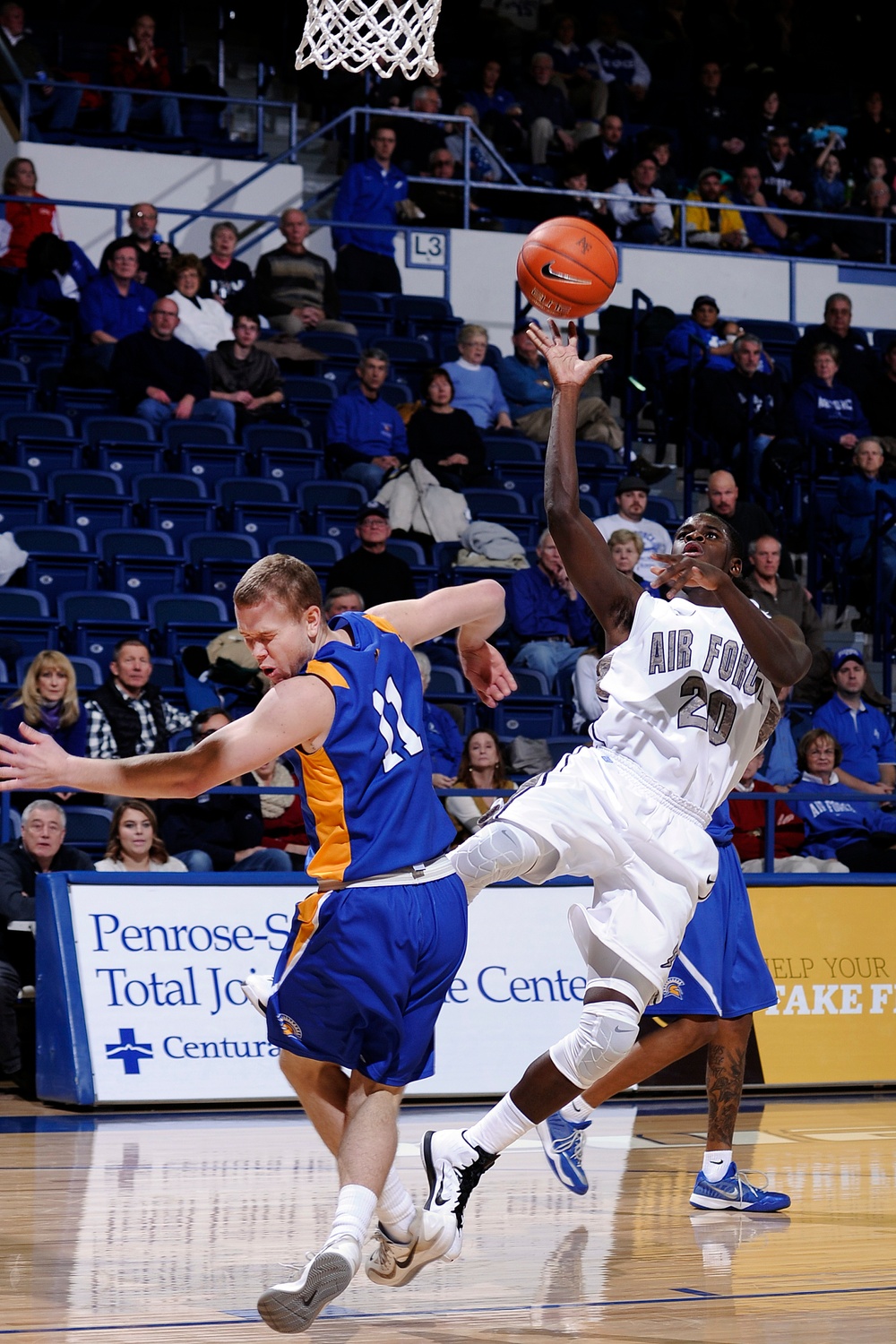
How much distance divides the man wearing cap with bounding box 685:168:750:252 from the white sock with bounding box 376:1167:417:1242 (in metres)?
13.0

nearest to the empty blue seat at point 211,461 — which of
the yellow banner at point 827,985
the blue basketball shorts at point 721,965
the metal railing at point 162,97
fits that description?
the metal railing at point 162,97

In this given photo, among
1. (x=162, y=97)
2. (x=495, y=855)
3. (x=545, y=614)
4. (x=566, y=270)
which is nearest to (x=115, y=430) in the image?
(x=545, y=614)

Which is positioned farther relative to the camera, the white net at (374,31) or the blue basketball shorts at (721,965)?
the white net at (374,31)

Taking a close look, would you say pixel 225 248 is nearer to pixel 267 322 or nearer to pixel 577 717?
pixel 267 322

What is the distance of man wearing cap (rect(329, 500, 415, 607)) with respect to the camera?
10.2 m

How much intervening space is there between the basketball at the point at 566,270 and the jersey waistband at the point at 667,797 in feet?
6.08

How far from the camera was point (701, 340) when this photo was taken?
13.5 meters

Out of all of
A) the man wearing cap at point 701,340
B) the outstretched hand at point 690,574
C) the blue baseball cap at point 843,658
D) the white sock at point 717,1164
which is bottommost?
the white sock at point 717,1164

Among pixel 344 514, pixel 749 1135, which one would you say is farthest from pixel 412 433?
pixel 749 1135

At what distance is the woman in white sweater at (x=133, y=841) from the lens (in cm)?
770

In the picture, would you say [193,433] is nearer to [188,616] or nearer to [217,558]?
[217,558]

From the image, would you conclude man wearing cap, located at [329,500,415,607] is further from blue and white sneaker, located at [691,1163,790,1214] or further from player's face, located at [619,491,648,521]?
blue and white sneaker, located at [691,1163,790,1214]

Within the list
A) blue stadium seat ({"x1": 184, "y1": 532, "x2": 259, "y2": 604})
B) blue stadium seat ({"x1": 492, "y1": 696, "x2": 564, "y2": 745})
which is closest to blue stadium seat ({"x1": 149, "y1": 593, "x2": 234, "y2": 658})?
blue stadium seat ({"x1": 184, "y1": 532, "x2": 259, "y2": 604})

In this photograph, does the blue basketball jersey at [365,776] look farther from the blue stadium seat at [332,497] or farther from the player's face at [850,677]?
the blue stadium seat at [332,497]
